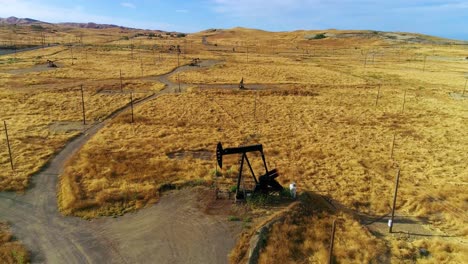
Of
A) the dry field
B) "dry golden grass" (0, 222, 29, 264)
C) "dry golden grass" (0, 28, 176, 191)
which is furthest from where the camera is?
"dry golden grass" (0, 28, 176, 191)

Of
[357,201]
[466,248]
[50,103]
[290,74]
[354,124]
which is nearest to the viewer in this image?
[466,248]

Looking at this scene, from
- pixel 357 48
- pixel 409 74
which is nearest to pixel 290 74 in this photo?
Answer: pixel 409 74

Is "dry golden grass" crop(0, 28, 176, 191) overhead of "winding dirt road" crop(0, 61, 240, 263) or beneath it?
overhead

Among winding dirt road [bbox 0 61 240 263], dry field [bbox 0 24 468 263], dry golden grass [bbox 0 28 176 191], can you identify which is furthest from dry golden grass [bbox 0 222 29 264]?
dry golden grass [bbox 0 28 176 191]

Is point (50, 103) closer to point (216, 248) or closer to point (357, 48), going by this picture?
point (216, 248)

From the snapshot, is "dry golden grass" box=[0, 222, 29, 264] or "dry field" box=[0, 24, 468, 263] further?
"dry field" box=[0, 24, 468, 263]

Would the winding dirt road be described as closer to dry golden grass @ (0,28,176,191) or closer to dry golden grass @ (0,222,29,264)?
dry golden grass @ (0,222,29,264)
